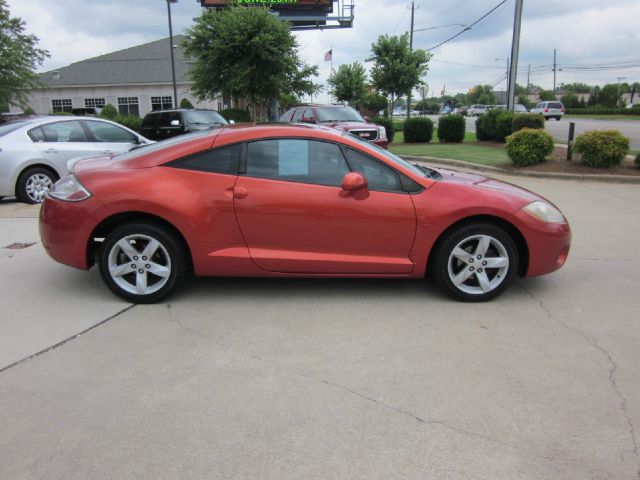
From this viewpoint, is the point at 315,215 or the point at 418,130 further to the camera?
the point at 418,130

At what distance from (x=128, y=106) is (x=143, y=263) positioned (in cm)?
4189

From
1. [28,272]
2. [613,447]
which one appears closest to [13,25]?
[28,272]

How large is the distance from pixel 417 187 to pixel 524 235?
1.04m

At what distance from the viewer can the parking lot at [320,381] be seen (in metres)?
2.57

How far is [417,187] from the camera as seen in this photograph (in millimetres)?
4531

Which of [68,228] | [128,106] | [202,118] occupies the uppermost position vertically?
[128,106]

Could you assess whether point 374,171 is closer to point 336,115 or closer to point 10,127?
point 10,127

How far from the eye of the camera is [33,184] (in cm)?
902

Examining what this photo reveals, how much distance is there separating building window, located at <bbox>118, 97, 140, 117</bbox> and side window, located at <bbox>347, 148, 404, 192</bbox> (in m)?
41.6

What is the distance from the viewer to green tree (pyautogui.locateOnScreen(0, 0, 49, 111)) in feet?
72.3

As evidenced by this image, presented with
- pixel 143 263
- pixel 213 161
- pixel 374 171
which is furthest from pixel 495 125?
pixel 143 263

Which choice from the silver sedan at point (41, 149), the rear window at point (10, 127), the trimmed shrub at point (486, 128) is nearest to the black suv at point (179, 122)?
the silver sedan at point (41, 149)

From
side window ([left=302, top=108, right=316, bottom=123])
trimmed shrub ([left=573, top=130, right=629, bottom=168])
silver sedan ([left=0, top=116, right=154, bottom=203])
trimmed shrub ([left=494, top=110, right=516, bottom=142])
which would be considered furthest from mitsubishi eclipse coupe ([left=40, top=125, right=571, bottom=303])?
trimmed shrub ([left=494, top=110, right=516, bottom=142])

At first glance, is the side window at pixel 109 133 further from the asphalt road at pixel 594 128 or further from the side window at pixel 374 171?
the asphalt road at pixel 594 128
